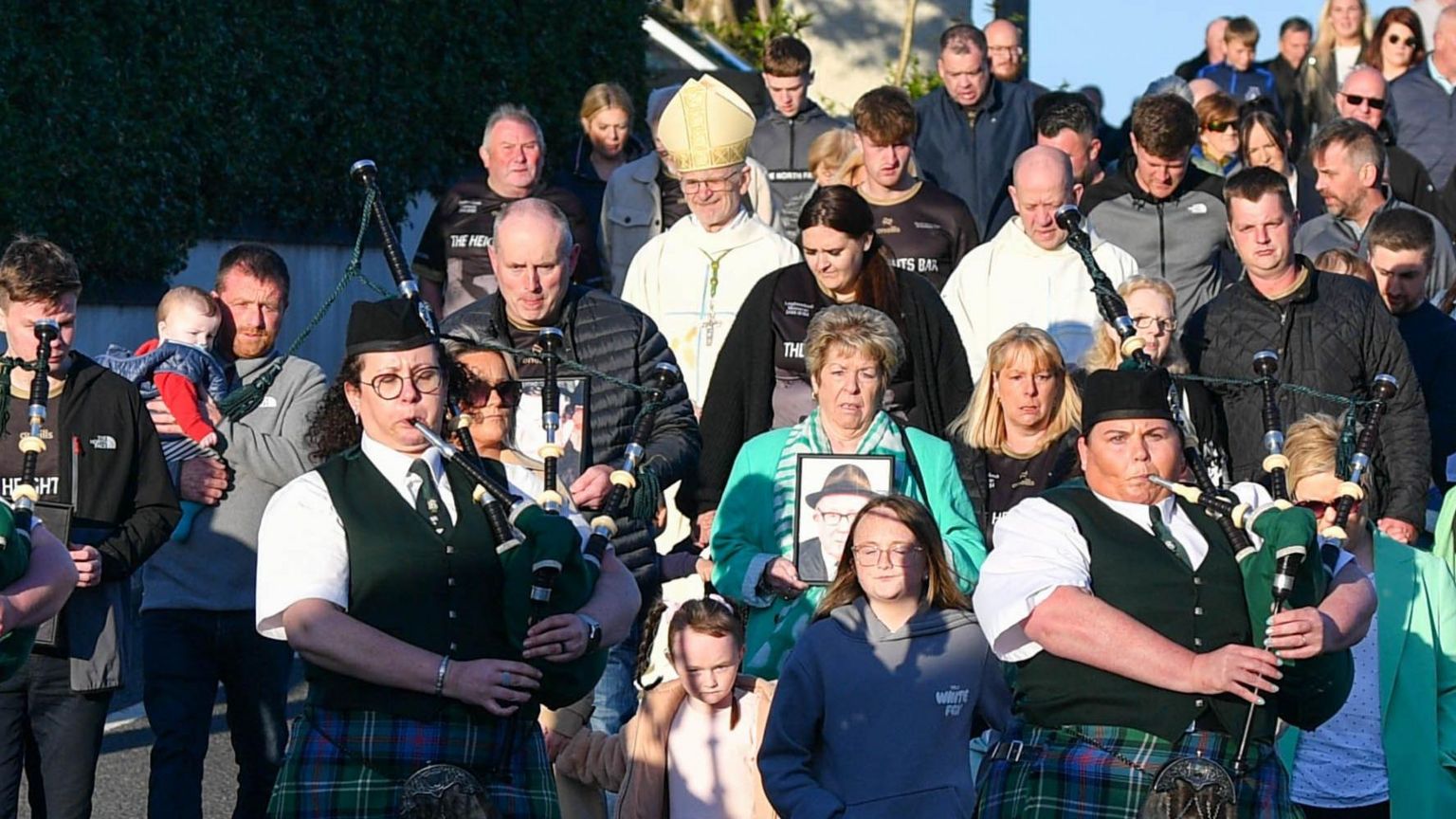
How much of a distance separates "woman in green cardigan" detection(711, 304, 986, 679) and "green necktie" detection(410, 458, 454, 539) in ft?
6.71

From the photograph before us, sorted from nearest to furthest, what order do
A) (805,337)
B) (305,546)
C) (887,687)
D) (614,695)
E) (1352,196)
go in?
(305,546), (887,687), (614,695), (805,337), (1352,196)

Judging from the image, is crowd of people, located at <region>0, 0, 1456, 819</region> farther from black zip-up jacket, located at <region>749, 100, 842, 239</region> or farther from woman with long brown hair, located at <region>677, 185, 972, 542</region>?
black zip-up jacket, located at <region>749, 100, 842, 239</region>

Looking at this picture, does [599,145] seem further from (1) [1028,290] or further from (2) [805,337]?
(2) [805,337]

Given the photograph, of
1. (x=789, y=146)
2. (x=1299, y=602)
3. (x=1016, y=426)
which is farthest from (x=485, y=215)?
(x=1299, y=602)

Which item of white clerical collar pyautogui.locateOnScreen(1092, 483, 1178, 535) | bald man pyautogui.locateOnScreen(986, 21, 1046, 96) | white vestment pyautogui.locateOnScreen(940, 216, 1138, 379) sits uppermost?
bald man pyautogui.locateOnScreen(986, 21, 1046, 96)

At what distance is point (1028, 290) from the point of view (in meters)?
8.98

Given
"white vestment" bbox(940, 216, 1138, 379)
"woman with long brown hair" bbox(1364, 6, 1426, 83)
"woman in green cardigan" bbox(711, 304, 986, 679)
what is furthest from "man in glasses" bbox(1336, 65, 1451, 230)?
"woman in green cardigan" bbox(711, 304, 986, 679)

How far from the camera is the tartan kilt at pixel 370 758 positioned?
523 cm

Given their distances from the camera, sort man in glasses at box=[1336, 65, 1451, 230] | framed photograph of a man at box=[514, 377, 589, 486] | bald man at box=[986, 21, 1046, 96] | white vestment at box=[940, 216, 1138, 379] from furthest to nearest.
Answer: bald man at box=[986, 21, 1046, 96] < man in glasses at box=[1336, 65, 1451, 230] < white vestment at box=[940, 216, 1138, 379] < framed photograph of a man at box=[514, 377, 589, 486]

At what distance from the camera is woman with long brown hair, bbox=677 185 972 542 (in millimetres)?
8102

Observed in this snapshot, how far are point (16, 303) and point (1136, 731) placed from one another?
326 centimetres

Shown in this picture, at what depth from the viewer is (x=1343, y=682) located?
17.9 ft

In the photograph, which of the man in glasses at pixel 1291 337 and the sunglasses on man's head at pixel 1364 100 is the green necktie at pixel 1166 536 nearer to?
the man in glasses at pixel 1291 337

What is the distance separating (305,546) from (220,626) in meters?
2.58
